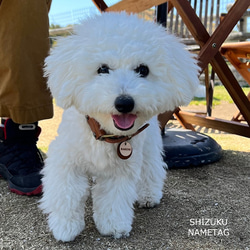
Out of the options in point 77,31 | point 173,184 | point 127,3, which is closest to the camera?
point 77,31

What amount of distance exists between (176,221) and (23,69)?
0.92m

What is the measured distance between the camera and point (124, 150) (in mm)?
1105

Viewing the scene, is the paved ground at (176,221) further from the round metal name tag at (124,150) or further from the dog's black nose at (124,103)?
the dog's black nose at (124,103)

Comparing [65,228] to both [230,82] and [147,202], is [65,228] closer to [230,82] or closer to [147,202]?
[147,202]

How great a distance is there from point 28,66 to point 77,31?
446 mm

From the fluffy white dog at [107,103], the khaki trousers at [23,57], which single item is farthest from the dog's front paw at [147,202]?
the khaki trousers at [23,57]

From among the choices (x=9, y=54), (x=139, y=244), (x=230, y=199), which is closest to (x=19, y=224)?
(x=139, y=244)

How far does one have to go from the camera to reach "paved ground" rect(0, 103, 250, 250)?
1066mm

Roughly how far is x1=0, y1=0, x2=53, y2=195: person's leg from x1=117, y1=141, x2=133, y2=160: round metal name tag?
0.52 meters

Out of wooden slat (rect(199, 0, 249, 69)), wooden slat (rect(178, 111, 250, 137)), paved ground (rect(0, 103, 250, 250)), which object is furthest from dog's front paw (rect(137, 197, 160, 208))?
wooden slat (rect(178, 111, 250, 137))

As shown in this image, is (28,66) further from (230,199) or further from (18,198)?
(230,199)

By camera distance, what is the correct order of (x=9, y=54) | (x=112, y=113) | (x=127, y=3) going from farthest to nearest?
(x=127, y=3), (x=9, y=54), (x=112, y=113)

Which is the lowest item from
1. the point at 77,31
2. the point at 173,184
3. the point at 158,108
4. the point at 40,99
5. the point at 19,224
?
the point at 173,184

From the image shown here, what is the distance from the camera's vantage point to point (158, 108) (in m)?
0.99
